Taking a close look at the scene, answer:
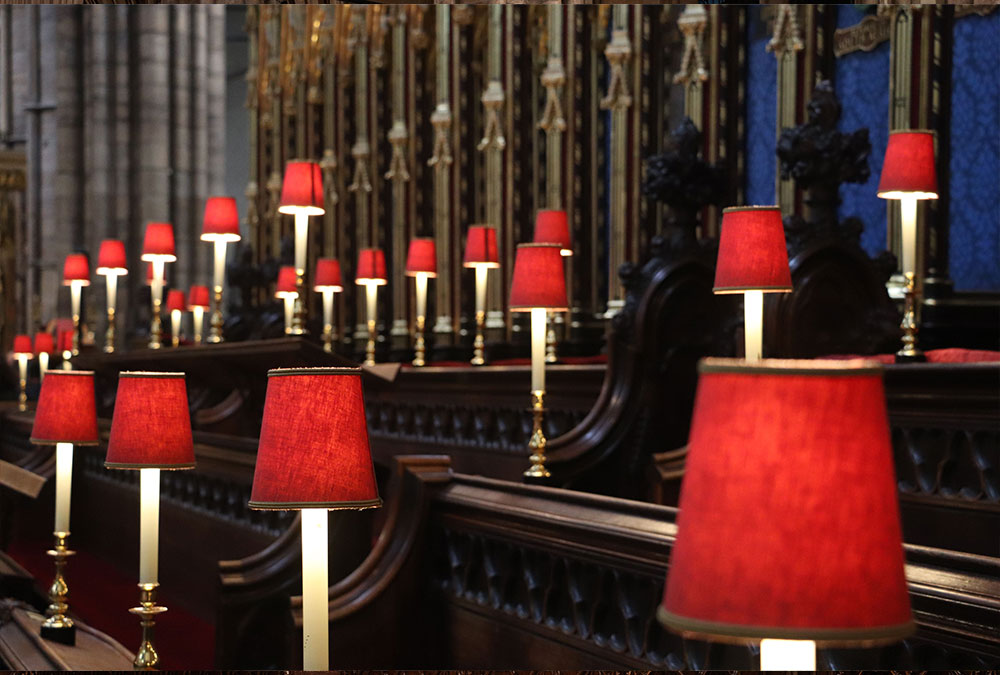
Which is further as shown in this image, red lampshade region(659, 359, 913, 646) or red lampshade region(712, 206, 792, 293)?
red lampshade region(712, 206, 792, 293)

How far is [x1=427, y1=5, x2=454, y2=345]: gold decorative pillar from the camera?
10820 millimetres

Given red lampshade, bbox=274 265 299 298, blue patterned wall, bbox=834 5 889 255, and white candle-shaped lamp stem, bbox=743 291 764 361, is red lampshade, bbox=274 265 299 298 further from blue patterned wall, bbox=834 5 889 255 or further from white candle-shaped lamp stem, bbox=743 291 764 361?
white candle-shaped lamp stem, bbox=743 291 764 361

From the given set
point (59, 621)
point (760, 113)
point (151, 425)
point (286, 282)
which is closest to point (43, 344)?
point (286, 282)

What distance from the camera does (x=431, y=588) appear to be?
3.79 m

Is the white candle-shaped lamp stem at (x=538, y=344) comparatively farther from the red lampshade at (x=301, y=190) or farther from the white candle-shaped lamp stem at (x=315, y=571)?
the white candle-shaped lamp stem at (x=315, y=571)

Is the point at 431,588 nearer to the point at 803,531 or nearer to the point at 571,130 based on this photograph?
the point at 803,531

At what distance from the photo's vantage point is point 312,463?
2.33 meters

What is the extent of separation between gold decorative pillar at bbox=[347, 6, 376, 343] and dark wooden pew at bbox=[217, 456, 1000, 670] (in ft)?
26.4

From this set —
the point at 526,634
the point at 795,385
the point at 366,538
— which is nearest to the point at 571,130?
the point at 366,538

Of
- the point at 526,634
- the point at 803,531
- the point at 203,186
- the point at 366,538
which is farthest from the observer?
the point at 203,186

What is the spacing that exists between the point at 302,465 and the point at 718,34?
252 inches

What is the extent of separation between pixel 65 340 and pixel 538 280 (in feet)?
28.2

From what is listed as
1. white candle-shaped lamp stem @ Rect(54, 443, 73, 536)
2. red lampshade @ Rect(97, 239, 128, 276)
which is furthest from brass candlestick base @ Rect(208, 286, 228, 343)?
white candle-shaped lamp stem @ Rect(54, 443, 73, 536)

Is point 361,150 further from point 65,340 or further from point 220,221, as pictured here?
point 220,221
